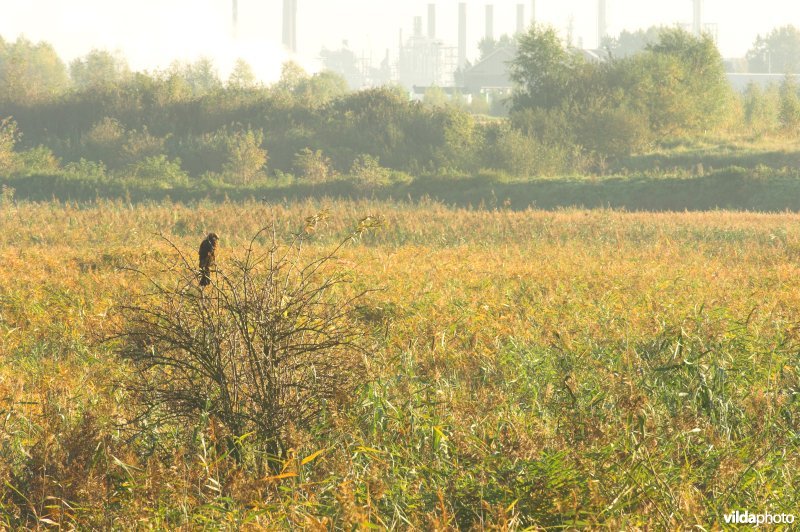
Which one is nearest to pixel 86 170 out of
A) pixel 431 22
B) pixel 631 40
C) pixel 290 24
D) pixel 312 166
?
pixel 312 166

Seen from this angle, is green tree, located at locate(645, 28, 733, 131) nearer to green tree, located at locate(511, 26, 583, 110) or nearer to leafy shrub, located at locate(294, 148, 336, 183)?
green tree, located at locate(511, 26, 583, 110)

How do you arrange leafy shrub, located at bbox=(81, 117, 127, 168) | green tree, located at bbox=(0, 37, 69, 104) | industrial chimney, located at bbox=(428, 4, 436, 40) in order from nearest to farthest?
leafy shrub, located at bbox=(81, 117, 127, 168) < green tree, located at bbox=(0, 37, 69, 104) < industrial chimney, located at bbox=(428, 4, 436, 40)

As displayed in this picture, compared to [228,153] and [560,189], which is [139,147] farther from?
[560,189]

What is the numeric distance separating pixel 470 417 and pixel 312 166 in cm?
2766

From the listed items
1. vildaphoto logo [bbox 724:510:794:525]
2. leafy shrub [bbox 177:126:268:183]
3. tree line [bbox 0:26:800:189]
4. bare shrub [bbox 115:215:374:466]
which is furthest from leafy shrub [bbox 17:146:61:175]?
vildaphoto logo [bbox 724:510:794:525]

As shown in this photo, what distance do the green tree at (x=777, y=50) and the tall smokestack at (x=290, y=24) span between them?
68.5m

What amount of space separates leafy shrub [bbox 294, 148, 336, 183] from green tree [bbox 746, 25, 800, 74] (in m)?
115

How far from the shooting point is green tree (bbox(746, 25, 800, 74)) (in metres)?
134

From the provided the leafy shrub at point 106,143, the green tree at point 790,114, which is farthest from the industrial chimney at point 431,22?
the leafy shrub at point 106,143

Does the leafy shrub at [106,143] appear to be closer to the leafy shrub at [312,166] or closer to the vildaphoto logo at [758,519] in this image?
the leafy shrub at [312,166]

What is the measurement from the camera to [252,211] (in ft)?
63.9

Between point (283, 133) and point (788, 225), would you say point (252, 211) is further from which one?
point (283, 133)

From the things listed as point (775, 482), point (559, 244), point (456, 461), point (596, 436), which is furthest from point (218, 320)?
point (559, 244)

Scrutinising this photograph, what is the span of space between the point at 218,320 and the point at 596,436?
2018 millimetres
